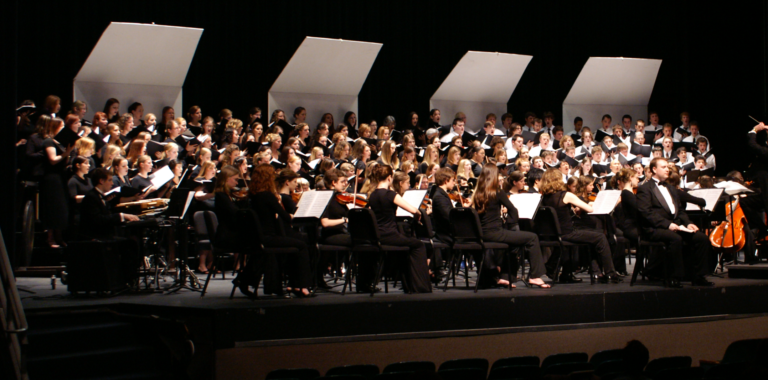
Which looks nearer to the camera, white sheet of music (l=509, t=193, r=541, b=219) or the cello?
white sheet of music (l=509, t=193, r=541, b=219)

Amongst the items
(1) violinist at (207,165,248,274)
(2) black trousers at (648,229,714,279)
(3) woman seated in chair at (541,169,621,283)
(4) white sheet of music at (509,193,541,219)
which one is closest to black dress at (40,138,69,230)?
(1) violinist at (207,165,248,274)

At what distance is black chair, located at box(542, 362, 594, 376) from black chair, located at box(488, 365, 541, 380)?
161 millimetres

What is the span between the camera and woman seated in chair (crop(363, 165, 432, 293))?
20.2 feet

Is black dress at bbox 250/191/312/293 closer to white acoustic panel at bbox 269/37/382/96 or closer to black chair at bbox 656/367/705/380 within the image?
black chair at bbox 656/367/705/380

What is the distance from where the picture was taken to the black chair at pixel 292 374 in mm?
3574

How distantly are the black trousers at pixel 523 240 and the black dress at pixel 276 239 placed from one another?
5.55 ft

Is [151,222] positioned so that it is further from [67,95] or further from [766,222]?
[766,222]

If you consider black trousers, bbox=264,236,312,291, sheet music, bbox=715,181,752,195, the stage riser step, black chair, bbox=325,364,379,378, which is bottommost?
black chair, bbox=325,364,379,378

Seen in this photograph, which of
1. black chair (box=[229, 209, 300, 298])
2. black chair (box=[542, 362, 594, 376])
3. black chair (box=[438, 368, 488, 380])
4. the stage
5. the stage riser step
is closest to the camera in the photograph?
black chair (box=[438, 368, 488, 380])

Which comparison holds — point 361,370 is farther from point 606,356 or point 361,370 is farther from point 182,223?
point 182,223

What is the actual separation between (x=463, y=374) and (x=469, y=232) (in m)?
2.90

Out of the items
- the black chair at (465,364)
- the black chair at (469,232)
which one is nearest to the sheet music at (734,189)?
the black chair at (469,232)

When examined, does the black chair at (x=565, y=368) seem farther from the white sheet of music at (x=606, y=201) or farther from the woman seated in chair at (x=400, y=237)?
the white sheet of music at (x=606, y=201)

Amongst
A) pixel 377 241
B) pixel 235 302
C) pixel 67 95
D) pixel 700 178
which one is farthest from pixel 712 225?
pixel 67 95
